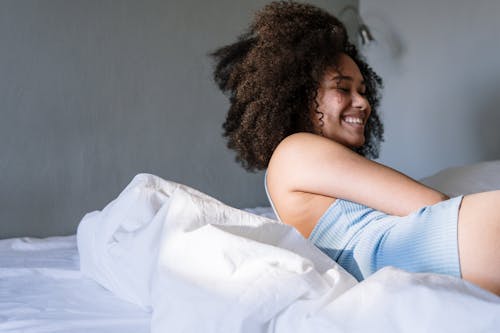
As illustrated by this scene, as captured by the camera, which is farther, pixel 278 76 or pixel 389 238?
pixel 278 76

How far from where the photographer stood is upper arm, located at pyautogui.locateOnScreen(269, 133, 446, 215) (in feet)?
3.26

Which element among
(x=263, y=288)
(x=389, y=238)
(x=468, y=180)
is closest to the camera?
(x=263, y=288)

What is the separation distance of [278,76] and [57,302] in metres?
0.69

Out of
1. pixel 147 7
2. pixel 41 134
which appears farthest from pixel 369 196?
pixel 147 7

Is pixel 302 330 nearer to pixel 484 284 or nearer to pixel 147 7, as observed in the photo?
pixel 484 284

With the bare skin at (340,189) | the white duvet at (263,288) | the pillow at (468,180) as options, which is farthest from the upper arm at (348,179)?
the pillow at (468,180)

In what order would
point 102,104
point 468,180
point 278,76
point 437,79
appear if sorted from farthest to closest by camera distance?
point 437,79 < point 102,104 < point 468,180 < point 278,76

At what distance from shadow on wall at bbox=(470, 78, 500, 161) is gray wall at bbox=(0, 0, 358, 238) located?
104 cm

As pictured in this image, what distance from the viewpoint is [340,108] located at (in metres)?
1.35

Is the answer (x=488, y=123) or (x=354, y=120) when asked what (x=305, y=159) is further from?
(x=488, y=123)

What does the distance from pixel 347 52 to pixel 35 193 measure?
126 centimetres

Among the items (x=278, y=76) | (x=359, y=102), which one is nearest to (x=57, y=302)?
(x=278, y=76)

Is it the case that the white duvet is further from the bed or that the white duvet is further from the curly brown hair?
the curly brown hair

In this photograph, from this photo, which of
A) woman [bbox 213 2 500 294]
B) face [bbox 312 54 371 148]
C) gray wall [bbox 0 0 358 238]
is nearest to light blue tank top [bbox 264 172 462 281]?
woman [bbox 213 2 500 294]
